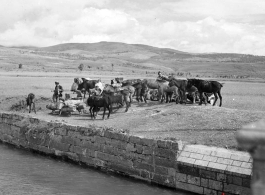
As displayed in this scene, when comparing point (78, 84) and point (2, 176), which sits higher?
point (78, 84)

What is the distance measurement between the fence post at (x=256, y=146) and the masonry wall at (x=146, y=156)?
9.13 meters

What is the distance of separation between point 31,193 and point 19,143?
7.14m

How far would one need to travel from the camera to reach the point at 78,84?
1178 inches

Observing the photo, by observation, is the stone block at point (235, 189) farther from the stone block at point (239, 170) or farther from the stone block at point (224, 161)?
the stone block at point (224, 161)

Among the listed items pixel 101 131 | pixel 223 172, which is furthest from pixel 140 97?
pixel 223 172

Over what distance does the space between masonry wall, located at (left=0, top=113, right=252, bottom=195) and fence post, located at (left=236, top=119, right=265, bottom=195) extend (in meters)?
9.13

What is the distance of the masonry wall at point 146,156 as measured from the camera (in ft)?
38.1

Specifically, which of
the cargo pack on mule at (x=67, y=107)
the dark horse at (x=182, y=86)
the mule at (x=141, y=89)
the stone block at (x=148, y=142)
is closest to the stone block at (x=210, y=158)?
the stone block at (x=148, y=142)

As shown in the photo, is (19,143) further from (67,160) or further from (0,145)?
(67,160)

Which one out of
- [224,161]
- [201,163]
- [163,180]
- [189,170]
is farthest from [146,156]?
[224,161]

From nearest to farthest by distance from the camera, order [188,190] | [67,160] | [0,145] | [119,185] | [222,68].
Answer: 1. [188,190]
2. [119,185]
3. [67,160]
4. [0,145]
5. [222,68]

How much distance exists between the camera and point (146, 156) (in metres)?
13.8

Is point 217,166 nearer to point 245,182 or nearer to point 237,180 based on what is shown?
point 237,180

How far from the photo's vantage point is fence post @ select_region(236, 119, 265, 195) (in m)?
2.27
